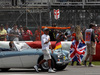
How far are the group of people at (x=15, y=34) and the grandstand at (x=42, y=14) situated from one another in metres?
0.84

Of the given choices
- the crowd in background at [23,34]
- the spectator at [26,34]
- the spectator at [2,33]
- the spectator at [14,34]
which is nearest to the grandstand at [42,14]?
the crowd in background at [23,34]

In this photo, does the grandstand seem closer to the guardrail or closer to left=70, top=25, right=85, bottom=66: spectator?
the guardrail

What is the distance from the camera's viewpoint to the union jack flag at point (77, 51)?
1627cm

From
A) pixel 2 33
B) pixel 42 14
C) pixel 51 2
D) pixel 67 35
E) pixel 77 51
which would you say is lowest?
pixel 77 51

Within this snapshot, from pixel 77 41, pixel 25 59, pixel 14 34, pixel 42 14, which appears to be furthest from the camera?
pixel 42 14

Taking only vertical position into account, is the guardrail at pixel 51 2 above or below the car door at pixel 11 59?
above

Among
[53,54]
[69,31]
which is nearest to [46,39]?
[53,54]

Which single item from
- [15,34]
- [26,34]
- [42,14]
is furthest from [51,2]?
[15,34]

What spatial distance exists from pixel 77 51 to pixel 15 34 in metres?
4.09

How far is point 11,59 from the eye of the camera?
1364 cm

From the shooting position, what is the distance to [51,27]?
747 inches

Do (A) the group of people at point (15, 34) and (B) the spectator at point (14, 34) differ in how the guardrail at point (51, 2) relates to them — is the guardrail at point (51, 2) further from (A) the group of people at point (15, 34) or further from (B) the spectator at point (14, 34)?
(B) the spectator at point (14, 34)

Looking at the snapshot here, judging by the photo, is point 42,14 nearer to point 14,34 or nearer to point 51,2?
point 51,2

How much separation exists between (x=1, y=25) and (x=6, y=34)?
0.61 m
